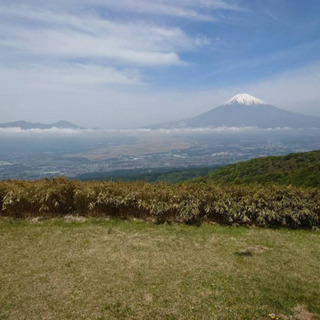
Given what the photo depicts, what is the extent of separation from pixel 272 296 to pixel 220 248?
2.12 meters

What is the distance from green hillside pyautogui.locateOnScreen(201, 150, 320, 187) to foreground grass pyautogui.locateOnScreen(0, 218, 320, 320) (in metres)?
5.90

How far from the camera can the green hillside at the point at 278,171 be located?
44.3ft

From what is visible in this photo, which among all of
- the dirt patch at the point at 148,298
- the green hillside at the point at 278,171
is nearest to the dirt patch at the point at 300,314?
the dirt patch at the point at 148,298

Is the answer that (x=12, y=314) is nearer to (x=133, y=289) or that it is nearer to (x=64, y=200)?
(x=133, y=289)

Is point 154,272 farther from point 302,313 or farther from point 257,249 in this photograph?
point 257,249

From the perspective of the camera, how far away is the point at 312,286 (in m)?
5.13

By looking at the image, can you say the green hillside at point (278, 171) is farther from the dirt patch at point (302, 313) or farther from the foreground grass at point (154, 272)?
the dirt patch at point (302, 313)

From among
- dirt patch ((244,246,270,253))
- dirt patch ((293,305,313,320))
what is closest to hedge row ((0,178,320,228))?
dirt patch ((244,246,270,253))

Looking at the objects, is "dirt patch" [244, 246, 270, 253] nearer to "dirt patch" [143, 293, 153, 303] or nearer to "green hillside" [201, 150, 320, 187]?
"dirt patch" [143, 293, 153, 303]

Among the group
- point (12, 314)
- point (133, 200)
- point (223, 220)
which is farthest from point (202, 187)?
point (12, 314)

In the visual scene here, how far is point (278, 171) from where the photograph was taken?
16.7 meters

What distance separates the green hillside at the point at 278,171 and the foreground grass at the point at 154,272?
5.90 m

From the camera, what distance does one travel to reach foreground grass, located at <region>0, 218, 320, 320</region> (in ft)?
14.1

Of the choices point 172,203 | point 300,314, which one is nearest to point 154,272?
point 300,314
